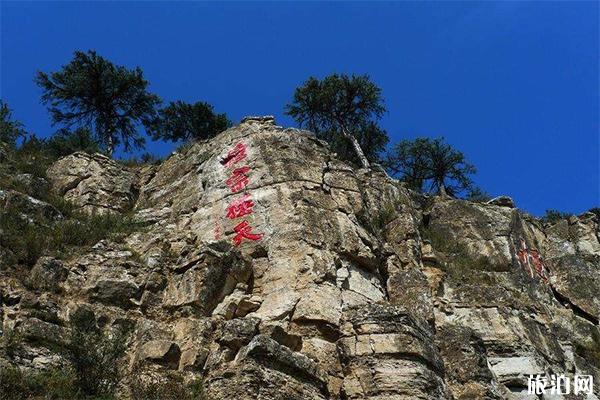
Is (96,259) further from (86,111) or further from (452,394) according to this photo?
(86,111)

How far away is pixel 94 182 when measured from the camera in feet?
65.4

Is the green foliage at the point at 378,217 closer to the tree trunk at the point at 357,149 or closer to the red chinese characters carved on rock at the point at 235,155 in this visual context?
the red chinese characters carved on rock at the point at 235,155

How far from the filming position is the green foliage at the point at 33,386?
32.7ft

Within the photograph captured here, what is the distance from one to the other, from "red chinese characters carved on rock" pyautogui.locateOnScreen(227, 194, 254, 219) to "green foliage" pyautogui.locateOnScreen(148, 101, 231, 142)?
42.1ft

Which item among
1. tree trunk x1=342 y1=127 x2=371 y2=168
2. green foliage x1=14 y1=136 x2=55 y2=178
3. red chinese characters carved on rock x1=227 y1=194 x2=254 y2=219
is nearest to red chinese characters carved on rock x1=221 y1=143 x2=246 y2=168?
red chinese characters carved on rock x1=227 y1=194 x2=254 y2=219

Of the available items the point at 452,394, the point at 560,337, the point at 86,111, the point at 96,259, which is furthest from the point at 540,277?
the point at 86,111

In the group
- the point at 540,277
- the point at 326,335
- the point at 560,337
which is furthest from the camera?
the point at 540,277

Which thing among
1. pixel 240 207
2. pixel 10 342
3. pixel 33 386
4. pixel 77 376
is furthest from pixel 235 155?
pixel 33 386

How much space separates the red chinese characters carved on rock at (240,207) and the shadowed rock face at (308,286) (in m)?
0.10

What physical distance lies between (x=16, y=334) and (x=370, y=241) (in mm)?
8444

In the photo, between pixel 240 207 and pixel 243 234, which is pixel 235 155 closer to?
pixel 240 207

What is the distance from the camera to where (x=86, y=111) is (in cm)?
2833

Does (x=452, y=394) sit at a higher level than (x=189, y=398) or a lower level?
higher

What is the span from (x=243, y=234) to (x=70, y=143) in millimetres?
12536
